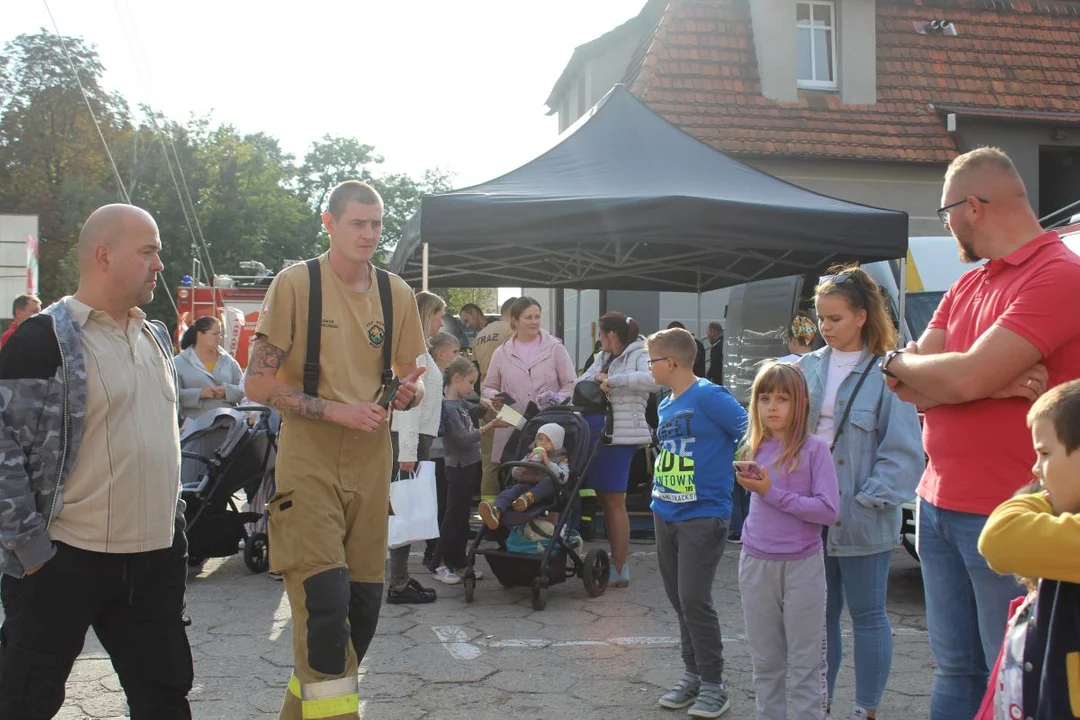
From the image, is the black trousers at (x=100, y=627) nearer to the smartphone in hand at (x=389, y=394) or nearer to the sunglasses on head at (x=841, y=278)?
the smartphone in hand at (x=389, y=394)

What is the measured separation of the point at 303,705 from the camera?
357 centimetres

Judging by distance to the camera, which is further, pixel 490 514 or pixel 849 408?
pixel 490 514

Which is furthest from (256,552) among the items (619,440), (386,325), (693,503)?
(386,325)

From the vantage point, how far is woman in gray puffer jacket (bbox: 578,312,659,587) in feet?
24.1

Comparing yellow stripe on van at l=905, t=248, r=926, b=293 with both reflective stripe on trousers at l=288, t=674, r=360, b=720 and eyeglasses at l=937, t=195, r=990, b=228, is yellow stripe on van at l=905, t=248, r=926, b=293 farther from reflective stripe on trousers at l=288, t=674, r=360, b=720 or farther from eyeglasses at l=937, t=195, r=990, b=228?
reflective stripe on trousers at l=288, t=674, r=360, b=720

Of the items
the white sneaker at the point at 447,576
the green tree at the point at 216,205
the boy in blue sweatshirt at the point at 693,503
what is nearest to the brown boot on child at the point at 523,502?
the white sneaker at the point at 447,576

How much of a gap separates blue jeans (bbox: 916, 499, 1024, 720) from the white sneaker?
4573 millimetres

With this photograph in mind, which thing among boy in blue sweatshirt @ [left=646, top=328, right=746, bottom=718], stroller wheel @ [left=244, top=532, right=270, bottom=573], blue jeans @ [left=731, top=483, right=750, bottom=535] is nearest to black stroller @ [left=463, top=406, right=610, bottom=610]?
stroller wheel @ [left=244, top=532, right=270, bottom=573]

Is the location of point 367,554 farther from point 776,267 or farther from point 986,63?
point 986,63

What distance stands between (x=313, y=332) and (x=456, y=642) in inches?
107

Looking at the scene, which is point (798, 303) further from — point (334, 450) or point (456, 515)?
point (334, 450)

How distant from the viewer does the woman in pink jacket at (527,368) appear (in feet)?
26.3

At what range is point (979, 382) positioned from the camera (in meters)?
2.90

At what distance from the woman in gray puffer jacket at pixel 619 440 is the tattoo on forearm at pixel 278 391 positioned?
3781mm
